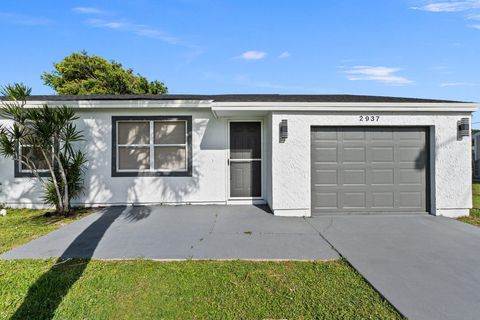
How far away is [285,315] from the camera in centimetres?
222

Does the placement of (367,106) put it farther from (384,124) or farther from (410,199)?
(410,199)

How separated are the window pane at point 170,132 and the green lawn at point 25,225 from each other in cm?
273

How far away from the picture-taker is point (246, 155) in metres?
6.86

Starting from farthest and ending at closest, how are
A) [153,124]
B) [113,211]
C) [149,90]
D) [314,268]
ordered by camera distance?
1. [149,90]
2. [153,124]
3. [113,211]
4. [314,268]

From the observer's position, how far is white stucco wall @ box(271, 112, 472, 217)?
18.7ft

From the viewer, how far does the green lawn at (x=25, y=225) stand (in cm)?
427

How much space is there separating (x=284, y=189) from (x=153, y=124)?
13.4ft

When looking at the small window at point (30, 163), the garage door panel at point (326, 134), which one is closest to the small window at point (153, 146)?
the small window at point (30, 163)

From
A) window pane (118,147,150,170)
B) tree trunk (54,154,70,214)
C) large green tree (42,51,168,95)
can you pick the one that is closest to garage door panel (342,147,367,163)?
window pane (118,147,150,170)

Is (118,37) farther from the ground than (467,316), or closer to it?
farther from the ground

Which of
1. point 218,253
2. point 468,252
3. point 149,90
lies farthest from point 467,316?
point 149,90

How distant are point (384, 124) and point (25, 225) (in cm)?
849

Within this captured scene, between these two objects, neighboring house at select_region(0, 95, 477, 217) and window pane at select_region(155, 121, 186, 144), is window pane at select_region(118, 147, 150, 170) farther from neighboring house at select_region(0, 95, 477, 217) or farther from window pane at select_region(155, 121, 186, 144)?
neighboring house at select_region(0, 95, 477, 217)

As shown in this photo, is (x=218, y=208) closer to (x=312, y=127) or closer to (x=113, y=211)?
(x=113, y=211)
